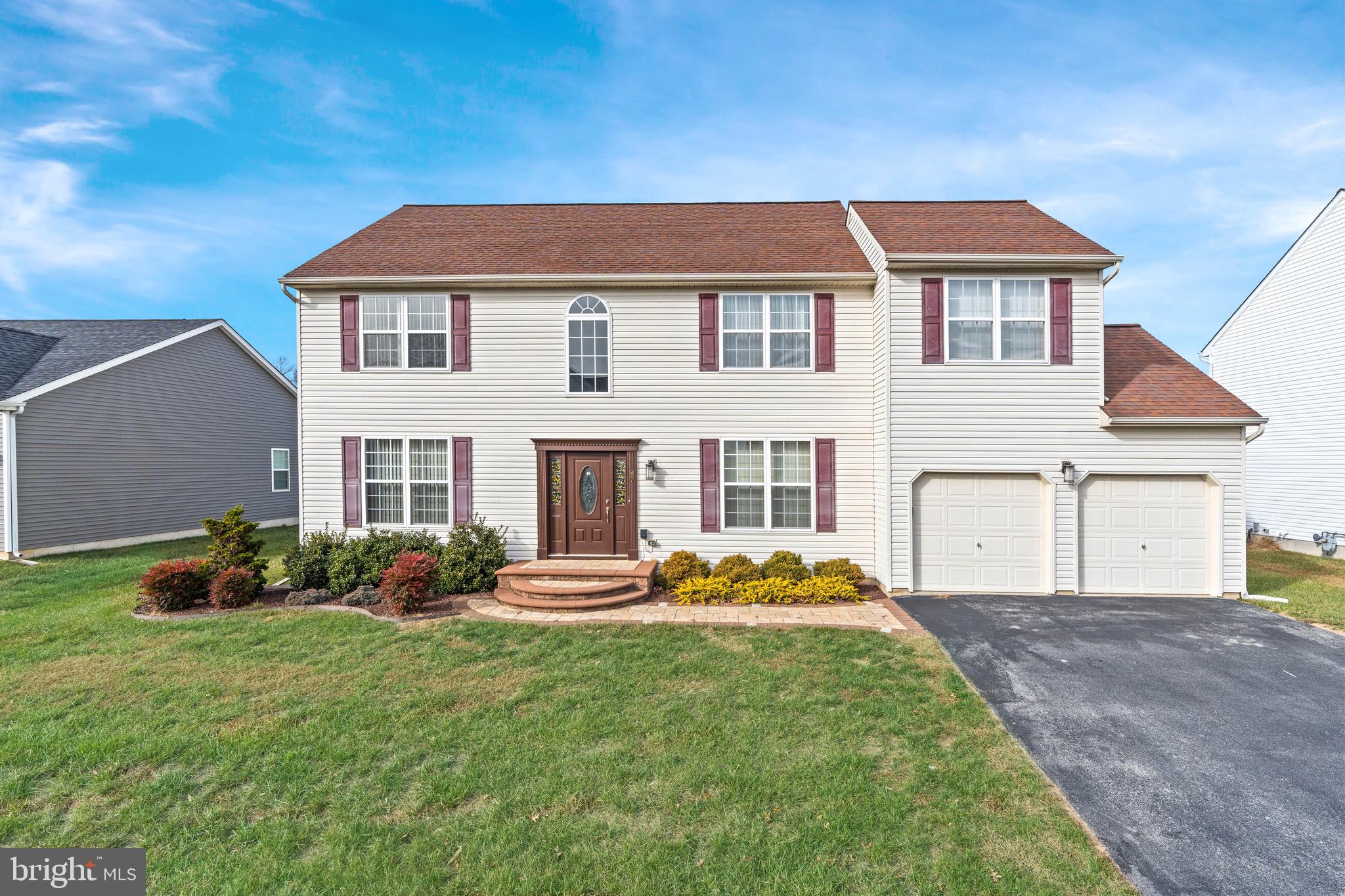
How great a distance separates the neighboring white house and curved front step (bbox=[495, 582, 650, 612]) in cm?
1644

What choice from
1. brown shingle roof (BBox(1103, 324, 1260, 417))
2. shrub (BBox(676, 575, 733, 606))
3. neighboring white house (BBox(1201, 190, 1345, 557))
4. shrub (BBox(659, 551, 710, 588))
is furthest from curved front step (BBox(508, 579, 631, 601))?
neighboring white house (BBox(1201, 190, 1345, 557))

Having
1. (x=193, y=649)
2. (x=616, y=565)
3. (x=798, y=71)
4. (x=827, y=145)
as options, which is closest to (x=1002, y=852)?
(x=616, y=565)

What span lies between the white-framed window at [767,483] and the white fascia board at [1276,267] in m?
14.5

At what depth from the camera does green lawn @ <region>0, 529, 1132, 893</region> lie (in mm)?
3104

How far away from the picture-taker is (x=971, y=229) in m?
9.63

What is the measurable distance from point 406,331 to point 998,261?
10.5m

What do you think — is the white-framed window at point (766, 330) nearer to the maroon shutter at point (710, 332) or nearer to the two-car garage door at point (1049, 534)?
the maroon shutter at point (710, 332)

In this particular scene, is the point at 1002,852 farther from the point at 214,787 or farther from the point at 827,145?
the point at 827,145

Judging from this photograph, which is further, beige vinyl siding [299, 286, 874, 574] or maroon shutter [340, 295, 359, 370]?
maroon shutter [340, 295, 359, 370]

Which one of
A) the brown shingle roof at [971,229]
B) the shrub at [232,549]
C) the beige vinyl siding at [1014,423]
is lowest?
the shrub at [232,549]

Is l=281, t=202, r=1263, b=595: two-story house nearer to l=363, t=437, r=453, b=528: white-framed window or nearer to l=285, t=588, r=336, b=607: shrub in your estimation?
l=363, t=437, r=453, b=528: white-framed window

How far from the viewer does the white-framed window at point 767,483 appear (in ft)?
32.1

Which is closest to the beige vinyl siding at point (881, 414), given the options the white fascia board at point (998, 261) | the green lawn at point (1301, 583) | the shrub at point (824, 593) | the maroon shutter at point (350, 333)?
the white fascia board at point (998, 261)

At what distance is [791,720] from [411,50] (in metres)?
15.8
